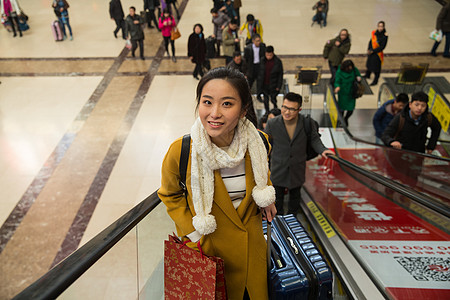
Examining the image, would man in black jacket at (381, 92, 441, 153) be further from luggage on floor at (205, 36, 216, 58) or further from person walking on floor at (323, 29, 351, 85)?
luggage on floor at (205, 36, 216, 58)

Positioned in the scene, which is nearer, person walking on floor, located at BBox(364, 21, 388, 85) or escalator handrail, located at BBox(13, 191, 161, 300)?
escalator handrail, located at BBox(13, 191, 161, 300)

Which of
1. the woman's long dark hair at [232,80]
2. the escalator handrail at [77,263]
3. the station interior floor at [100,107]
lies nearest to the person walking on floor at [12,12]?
the station interior floor at [100,107]

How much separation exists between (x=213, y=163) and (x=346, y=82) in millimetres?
6074

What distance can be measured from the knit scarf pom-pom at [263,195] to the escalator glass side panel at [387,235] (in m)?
1.52

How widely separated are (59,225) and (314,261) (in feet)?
14.8

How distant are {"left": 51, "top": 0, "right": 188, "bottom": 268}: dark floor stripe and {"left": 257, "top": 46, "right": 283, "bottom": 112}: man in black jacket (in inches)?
109

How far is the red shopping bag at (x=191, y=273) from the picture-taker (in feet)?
6.15

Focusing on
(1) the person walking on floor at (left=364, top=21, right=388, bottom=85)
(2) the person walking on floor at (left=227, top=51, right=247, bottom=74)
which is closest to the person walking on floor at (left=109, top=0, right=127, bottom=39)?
(2) the person walking on floor at (left=227, top=51, right=247, bottom=74)

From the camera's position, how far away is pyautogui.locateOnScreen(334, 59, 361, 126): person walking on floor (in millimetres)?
7195

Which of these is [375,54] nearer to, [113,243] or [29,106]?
[29,106]

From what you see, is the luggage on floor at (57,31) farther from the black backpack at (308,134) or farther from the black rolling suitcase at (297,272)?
A: the black rolling suitcase at (297,272)

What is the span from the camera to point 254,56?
7.96 meters

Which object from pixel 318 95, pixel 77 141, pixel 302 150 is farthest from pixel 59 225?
pixel 318 95

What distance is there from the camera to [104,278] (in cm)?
179
